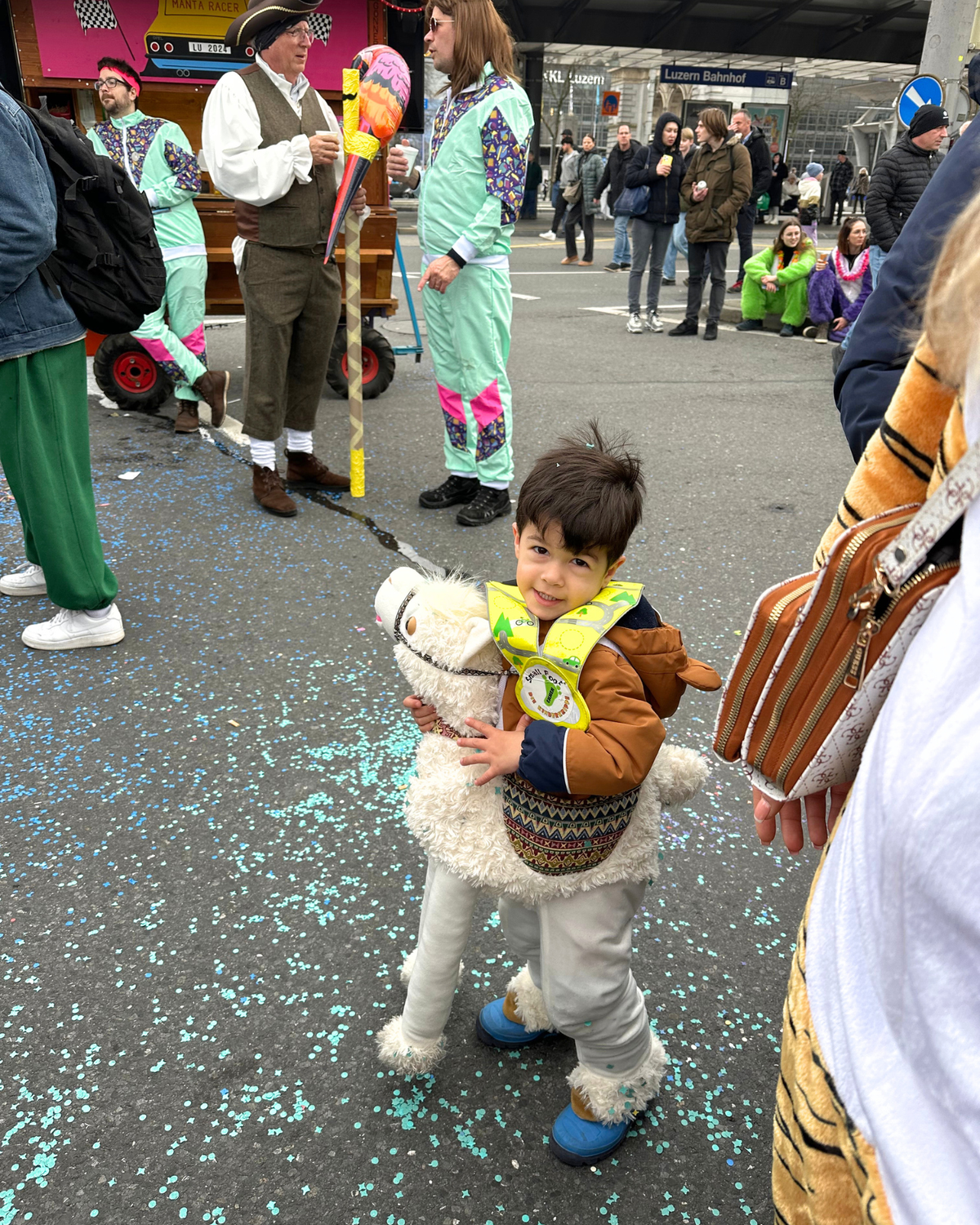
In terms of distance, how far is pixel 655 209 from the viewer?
922 cm

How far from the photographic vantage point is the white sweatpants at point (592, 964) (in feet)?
5.05

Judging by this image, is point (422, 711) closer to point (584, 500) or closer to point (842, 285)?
point (584, 500)

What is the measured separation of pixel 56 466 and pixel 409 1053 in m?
2.25

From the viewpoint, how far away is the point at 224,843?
2465mm

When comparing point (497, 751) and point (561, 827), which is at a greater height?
point (497, 751)

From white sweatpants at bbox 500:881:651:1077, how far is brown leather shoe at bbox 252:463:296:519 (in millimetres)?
3298

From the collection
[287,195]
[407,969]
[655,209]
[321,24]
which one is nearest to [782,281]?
[655,209]

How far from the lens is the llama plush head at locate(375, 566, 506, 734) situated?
1.52 metres

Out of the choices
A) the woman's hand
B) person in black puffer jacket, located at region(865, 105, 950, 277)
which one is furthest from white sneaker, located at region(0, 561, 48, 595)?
person in black puffer jacket, located at region(865, 105, 950, 277)

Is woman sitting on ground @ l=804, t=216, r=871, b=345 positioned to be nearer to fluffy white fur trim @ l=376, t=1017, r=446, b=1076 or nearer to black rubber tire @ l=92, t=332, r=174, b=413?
black rubber tire @ l=92, t=332, r=174, b=413

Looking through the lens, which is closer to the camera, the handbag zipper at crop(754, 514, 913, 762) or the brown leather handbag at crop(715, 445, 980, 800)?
the brown leather handbag at crop(715, 445, 980, 800)

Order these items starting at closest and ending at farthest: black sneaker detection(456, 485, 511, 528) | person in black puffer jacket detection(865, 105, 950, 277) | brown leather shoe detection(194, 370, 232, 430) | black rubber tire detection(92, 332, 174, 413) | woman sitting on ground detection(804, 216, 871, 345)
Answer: black sneaker detection(456, 485, 511, 528), brown leather shoe detection(194, 370, 232, 430), black rubber tire detection(92, 332, 174, 413), person in black puffer jacket detection(865, 105, 950, 277), woman sitting on ground detection(804, 216, 871, 345)

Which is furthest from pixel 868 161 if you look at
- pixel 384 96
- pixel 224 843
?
pixel 224 843

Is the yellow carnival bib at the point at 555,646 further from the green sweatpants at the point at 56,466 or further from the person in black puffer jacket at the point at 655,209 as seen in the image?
the person in black puffer jacket at the point at 655,209
